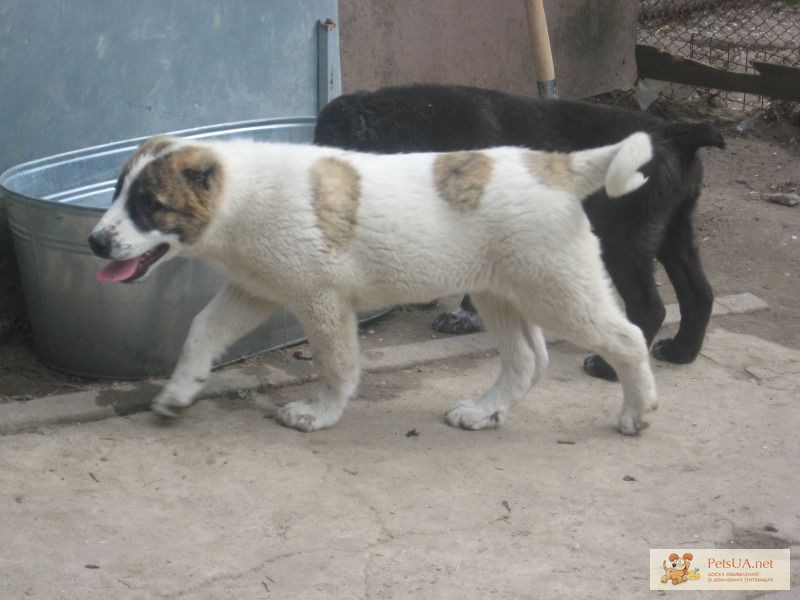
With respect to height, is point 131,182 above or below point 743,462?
above

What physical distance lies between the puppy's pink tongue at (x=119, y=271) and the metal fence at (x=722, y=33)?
6335mm

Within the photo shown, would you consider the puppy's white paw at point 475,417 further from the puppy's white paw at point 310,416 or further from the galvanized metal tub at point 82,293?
the galvanized metal tub at point 82,293

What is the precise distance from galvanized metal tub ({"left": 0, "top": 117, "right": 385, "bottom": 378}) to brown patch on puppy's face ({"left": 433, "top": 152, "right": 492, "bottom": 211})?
1144 mm

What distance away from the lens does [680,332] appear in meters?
5.04

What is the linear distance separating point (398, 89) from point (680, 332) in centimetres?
166

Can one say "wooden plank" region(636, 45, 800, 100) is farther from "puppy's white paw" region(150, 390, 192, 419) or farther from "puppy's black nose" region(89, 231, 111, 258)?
"puppy's black nose" region(89, 231, 111, 258)

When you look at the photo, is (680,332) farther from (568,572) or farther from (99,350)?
(99,350)

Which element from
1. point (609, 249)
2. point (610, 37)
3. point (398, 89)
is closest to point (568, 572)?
point (609, 249)

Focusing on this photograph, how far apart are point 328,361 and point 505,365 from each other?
71 centimetres

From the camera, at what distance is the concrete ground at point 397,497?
325cm

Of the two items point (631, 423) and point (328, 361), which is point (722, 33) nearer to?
point (631, 423)

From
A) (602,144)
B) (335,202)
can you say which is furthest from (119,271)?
(602,144)

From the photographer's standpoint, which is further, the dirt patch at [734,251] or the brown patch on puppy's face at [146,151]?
the dirt patch at [734,251]

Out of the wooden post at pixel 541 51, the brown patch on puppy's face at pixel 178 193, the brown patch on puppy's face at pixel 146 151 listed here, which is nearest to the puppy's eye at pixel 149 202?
the brown patch on puppy's face at pixel 178 193
